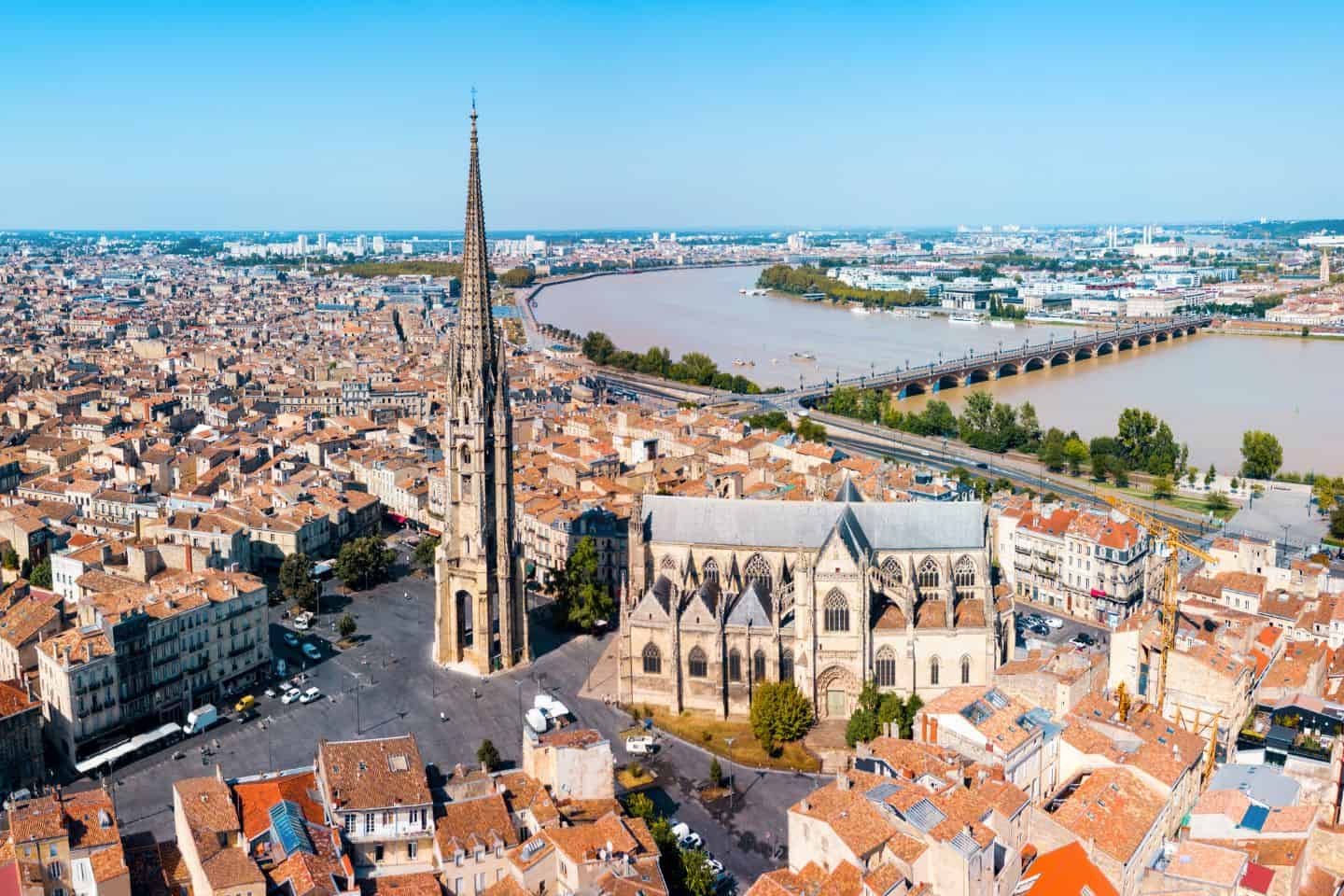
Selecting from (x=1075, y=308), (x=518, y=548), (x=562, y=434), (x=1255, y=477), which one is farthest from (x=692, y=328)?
(x=518, y=548)

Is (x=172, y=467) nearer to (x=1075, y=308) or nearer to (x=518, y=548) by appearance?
(x=518, y=548)

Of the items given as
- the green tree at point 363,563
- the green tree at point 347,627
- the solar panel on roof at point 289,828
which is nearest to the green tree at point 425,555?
the green tree at point 363,563

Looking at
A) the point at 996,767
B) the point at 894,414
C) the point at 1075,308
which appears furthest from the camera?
the point at 1075,308

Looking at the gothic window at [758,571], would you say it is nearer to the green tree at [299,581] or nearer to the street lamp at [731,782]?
the street lamp at [731,782]

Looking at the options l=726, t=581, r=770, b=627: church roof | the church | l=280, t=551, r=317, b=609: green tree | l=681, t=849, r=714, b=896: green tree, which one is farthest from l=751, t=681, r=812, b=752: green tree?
l=280, t=551, r=317, b=609: green tree

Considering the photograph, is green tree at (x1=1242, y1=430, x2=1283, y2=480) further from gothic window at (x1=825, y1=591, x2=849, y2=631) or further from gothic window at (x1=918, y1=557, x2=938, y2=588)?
gothic window at (x1=825, y1=591, x2=849, y2=631)

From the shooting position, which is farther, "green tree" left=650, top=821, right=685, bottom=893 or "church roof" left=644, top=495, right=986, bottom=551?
"church roof" left=644, top=495, right=986, bottom=551

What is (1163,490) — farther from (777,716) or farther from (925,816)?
(925,816)
